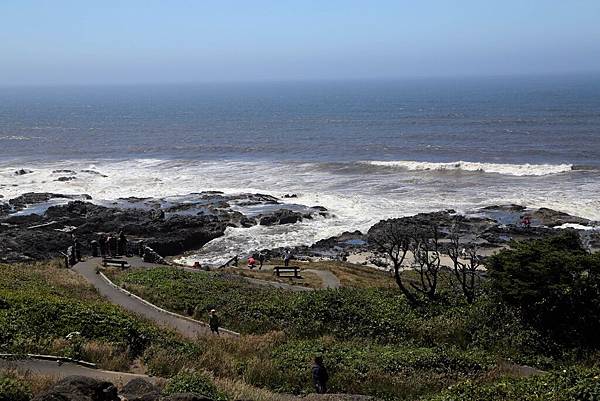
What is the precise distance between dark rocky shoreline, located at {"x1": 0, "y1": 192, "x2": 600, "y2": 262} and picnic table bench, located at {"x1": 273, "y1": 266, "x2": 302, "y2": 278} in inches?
268

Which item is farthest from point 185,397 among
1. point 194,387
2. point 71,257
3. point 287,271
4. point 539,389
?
point 71,257

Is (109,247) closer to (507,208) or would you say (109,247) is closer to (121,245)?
(121,245)

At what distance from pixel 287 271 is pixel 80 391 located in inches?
752

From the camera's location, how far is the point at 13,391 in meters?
9.34

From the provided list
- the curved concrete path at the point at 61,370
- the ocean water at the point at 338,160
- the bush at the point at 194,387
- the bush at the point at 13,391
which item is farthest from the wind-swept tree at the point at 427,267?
the bush at the point at 13,391

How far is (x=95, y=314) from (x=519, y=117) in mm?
94687

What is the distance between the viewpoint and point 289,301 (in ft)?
66.9

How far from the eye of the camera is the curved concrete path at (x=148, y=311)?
17.5 meters

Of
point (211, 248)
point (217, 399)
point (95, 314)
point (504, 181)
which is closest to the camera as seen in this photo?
point (217, 399)

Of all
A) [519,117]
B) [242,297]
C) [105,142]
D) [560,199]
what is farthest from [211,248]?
[519,117]

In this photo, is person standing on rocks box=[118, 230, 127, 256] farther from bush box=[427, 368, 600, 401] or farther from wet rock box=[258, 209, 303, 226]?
bush box=[427, 368, 600, 401]

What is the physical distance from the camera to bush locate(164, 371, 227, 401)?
33.0 feet

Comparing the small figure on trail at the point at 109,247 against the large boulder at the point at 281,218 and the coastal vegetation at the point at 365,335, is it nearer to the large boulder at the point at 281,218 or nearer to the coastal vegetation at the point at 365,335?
the coastal vegetation at the point at 365,335

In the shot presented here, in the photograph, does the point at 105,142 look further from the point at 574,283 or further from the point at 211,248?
the point at 574,283
